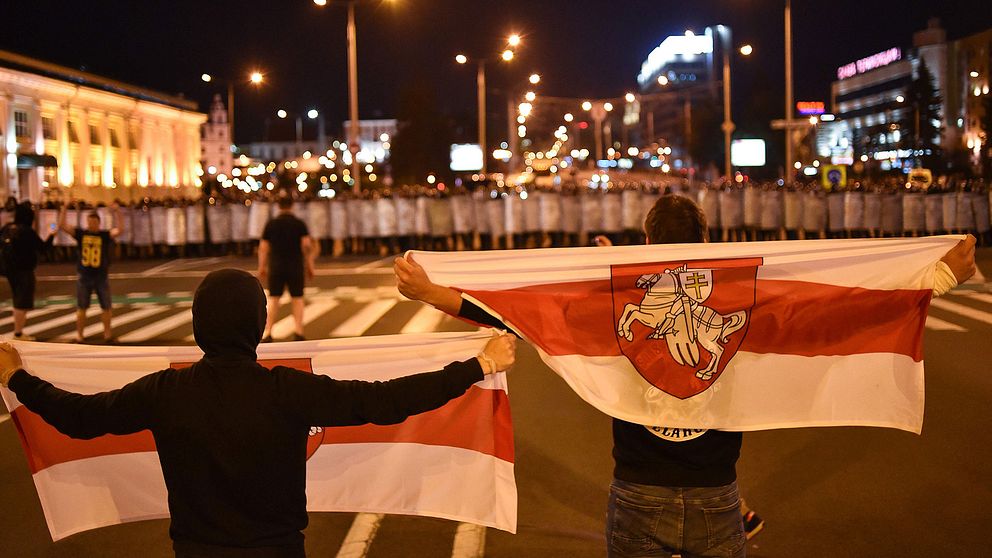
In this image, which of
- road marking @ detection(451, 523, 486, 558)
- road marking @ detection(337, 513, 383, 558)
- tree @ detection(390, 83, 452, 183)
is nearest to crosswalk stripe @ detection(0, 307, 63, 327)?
road marking @ detection(337, 513, 383, 558)

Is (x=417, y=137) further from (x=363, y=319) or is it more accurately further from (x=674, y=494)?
(x=674, y=494)

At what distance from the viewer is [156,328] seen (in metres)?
16.7

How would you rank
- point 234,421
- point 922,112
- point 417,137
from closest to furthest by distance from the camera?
point 234,421
point 417,137
point 922,112

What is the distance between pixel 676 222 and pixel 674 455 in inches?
36.9

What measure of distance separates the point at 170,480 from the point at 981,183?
31.9 m

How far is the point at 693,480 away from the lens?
3.85 metres

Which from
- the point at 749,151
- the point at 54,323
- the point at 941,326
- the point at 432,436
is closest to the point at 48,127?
the point at 749,151

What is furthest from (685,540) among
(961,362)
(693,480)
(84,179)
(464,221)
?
(84,179)

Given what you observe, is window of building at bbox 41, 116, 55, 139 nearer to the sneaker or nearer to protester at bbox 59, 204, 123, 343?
protester at bbox 59, 204, 123, 343

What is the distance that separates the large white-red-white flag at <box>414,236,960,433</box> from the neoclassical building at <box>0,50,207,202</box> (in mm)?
58998

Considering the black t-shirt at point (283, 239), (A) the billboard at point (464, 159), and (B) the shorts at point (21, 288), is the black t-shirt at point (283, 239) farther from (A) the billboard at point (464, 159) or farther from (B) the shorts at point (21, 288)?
(A) the billboard at point (464, 159)

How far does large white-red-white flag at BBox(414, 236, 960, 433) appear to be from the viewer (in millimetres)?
4270

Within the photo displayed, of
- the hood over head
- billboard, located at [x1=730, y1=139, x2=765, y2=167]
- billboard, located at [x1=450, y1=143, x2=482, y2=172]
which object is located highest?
billboard, located at [x1=450, y1=143, x2=482, y2=172]

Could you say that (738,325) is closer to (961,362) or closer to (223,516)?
(223,516)
